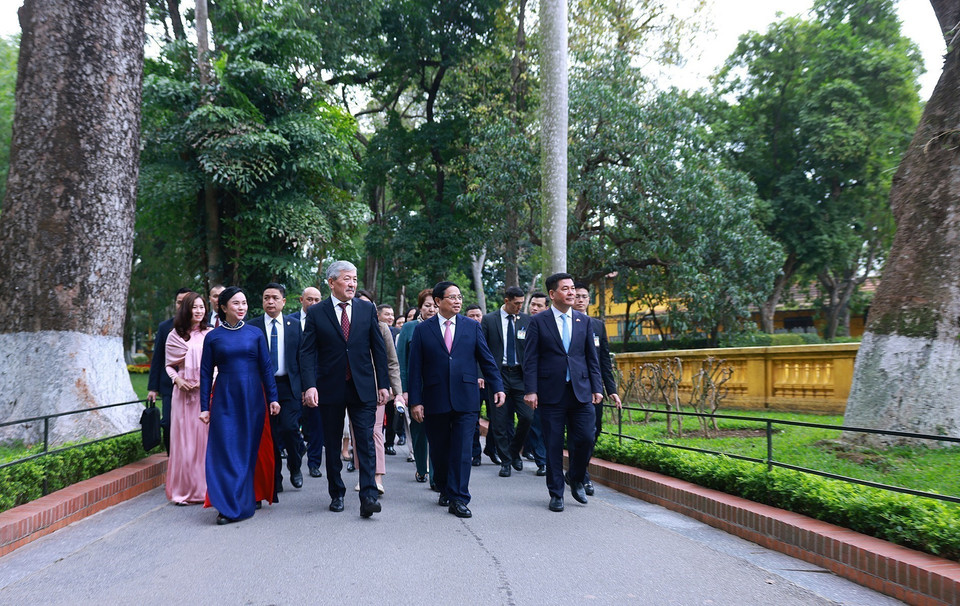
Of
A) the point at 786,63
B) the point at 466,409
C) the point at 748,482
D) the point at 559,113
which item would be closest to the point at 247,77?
the point at 559,113

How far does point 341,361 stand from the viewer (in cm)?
705

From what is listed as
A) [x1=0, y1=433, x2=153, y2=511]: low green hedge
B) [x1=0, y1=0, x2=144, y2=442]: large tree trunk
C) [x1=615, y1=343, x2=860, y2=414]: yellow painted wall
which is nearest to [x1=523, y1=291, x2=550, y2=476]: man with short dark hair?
[x1=0, y1=433, x2=153, y2=511]: low green hedge

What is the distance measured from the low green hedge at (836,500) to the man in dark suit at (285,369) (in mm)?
3805

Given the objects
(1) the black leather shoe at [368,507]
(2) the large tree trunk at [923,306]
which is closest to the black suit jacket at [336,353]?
(1) the black leather shoe at [368,507]

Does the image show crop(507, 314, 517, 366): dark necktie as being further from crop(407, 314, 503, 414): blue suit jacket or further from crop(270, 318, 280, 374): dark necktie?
crop(270, 318, 280, 374): dark necktie

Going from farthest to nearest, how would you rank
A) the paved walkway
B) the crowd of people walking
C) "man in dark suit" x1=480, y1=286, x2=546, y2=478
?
"man in dark suit" x1=480, y1=286, x2=546, y2=478 → the crowd of people walking → the paved walkway

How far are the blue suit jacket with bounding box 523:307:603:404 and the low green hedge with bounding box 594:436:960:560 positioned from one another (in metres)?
1.18

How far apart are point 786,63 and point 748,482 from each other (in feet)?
83.9

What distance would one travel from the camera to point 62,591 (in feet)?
15.1

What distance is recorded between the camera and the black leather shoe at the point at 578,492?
294 inches

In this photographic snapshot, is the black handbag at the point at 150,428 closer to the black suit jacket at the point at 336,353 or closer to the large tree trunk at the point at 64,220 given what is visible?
the large tree trunk at the point at 64,220

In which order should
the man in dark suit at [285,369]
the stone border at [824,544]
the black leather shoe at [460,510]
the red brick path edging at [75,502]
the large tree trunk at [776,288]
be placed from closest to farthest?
the stone border at [824,544] < the red brick path edging at [75,502] < the black leather shoe at [460,510] < the man in dark suit at [285,369] < the large tree trunk at [776,288]

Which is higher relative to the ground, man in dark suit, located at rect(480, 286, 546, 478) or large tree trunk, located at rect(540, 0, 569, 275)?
large tree trunk, located at rect(540, 0, 569, 275)

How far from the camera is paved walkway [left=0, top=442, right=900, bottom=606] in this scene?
4.50m
